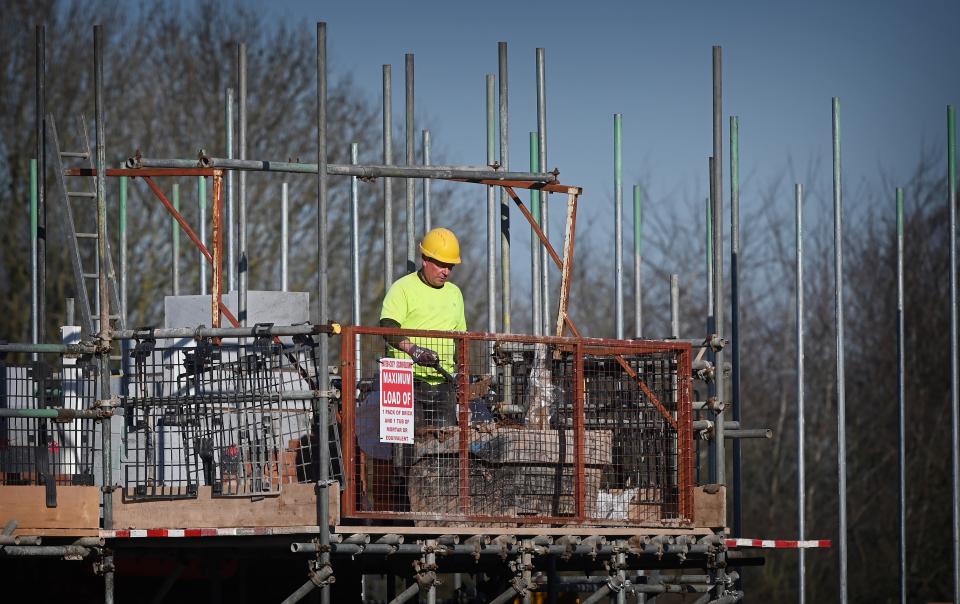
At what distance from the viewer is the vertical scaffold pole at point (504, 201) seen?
13.8 meters

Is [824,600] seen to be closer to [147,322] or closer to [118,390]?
[147,322]

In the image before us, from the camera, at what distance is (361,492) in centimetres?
1080

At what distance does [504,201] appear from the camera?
14391 millimetres

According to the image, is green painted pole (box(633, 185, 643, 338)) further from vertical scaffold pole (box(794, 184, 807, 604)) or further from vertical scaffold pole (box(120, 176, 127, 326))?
vertical scaffold pole (box(120, 176, 127, 326))

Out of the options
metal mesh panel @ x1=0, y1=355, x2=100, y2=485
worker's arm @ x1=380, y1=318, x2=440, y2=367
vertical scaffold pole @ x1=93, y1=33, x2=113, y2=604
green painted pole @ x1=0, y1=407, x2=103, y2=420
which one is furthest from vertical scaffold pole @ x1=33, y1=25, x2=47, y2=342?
worker's arm @ x1=380, y1=318, x2=440, y2=367

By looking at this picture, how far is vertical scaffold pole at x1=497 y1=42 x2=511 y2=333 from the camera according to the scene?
1380 cm

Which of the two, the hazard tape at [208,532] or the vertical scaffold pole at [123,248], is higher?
the vertical scaffold pole at [123,248]

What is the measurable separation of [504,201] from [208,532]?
4.85m

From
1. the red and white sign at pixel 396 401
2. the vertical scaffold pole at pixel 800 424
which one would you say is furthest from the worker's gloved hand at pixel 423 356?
the vertical scaffold pole at pixel 800 424

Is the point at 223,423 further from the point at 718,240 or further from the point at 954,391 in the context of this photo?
the point at 954,391

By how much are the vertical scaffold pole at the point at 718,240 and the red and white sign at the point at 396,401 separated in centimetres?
270

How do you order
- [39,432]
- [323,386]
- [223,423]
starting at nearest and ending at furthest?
[323,386] → [223,423] → [39,432]

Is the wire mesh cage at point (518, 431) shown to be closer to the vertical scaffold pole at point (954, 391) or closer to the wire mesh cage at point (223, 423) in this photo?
the wire mesh cage at point (223, 423)

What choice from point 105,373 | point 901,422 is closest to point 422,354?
point 105,373
